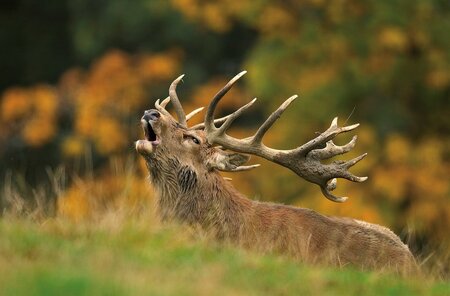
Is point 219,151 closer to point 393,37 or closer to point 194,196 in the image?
point 194,196

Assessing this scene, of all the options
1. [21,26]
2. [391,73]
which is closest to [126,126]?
[391,73]

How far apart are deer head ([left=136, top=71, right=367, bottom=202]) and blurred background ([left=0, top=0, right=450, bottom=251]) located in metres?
7.12

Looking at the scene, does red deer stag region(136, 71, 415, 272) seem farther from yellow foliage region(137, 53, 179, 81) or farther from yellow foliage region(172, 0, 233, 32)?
yellow foliage region(137, 53, 179, 81)

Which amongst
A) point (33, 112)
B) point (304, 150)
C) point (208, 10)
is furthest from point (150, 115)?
point (33, 112)

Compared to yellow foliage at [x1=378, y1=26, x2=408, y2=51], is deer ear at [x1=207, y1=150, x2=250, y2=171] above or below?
below

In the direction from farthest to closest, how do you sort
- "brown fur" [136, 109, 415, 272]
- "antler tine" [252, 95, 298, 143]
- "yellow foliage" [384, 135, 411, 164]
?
1. "yellow foliage" [384, 135, 411, 164]
2. "antler tine" [252, 95, 298, 143]
3. "brown fur" [136, 109, 415, 272]

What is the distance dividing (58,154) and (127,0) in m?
3.37

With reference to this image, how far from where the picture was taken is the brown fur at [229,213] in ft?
32.7

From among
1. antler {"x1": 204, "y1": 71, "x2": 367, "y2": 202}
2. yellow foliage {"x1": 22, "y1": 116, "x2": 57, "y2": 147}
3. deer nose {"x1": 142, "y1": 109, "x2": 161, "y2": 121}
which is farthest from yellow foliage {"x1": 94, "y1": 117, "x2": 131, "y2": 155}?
deer nose {"x1": 142, "y1": 109, "x2": 161, "y2": 121}

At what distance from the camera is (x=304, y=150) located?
10.3 m

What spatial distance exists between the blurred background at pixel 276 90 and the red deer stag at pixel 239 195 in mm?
7081

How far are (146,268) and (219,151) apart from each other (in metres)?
3.06

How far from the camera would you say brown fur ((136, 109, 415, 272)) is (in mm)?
9977

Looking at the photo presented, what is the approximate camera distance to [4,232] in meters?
7.97
